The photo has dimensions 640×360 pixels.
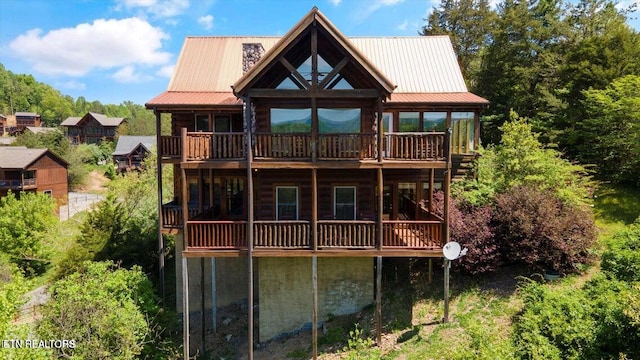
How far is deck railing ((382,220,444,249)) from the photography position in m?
13.6

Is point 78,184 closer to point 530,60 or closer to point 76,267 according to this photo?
point 76,267

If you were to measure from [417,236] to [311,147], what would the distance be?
539 centimetres

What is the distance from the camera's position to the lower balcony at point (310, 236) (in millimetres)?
13562

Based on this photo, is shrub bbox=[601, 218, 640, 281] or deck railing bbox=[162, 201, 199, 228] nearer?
shrub bbox=[601, 218, 640, 281]

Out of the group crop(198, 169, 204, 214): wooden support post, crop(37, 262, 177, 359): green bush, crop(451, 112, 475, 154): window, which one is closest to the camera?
crop(37, 262, 177, 359): green bush

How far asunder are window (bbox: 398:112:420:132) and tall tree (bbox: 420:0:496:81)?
22083 mm

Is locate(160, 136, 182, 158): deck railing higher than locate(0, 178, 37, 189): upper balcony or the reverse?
higher

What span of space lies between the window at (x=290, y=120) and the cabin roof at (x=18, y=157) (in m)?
43.1

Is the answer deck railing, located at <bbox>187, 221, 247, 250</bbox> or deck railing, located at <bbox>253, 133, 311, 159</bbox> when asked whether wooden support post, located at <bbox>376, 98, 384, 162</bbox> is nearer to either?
deck railing, located at <bbox>253, 133, 311, 159</bbox>

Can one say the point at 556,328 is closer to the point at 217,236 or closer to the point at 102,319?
the point at 217,236

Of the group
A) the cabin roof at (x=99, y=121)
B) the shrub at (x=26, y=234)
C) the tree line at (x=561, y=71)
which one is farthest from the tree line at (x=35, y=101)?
the tree line at (x=561, y=71)

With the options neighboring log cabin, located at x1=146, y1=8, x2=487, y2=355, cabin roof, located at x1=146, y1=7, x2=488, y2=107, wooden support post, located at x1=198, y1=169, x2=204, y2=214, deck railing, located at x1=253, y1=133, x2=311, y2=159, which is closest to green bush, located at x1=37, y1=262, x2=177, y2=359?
neighboring log cabin, located at x1=146, y1=8, x2=487, y2=355

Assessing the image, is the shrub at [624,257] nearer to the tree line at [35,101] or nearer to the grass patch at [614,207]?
the grass patch at [614,207]

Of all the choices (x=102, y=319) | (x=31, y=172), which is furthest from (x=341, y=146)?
(x=31, y=172)
